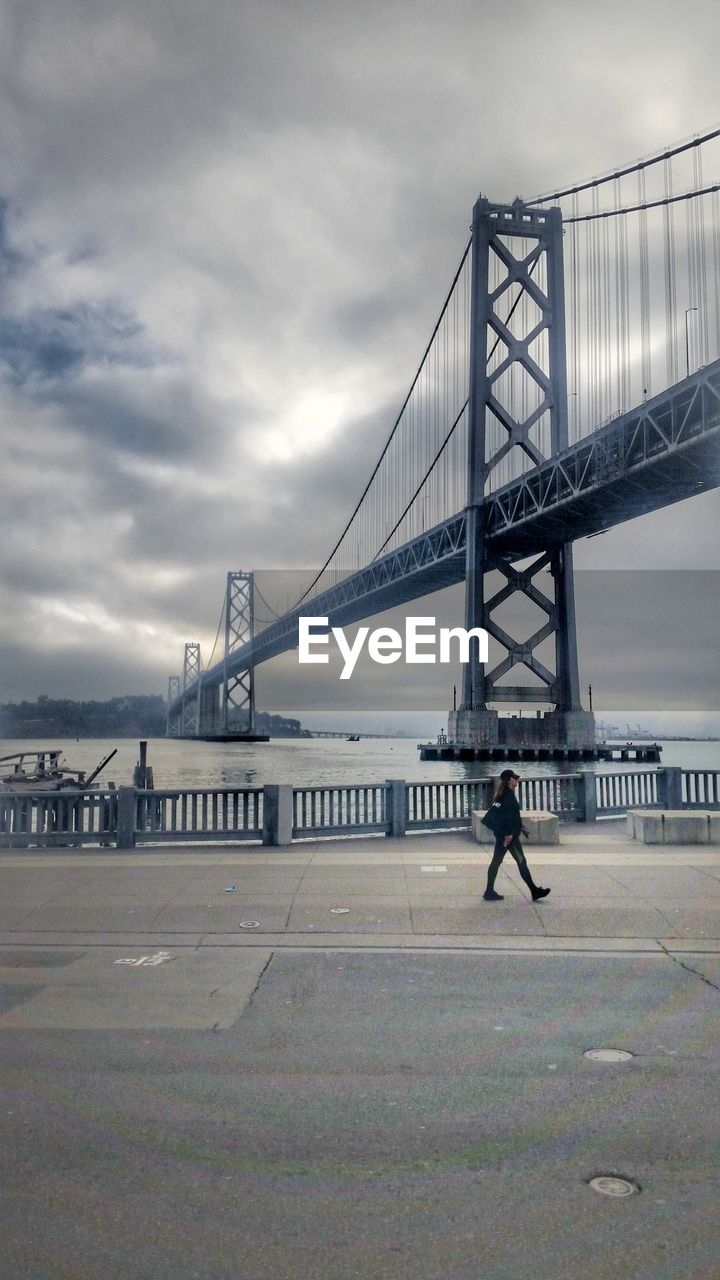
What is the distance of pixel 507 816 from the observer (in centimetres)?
1038

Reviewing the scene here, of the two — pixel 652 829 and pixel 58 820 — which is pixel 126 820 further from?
pixel 652 829

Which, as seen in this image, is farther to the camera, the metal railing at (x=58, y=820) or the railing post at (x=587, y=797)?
the railing post at (x=587, y=797)

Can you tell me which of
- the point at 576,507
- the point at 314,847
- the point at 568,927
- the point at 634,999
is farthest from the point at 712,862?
the point at 576,507

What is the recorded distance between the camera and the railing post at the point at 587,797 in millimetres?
17016

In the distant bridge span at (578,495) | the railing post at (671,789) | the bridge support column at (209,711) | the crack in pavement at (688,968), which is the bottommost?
the crack in pavement at (688,968)

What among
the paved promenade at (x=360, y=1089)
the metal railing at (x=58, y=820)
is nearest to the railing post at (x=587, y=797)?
the paved promenade at (x=360, y=1089)

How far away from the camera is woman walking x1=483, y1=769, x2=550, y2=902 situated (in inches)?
402

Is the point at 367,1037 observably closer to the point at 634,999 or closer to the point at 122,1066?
the point at 122,1066

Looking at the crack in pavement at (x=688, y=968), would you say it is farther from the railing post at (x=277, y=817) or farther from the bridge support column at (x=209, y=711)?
the bridge support column at (x=209, y=711)

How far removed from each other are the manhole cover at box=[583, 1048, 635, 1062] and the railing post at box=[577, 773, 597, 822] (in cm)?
1142

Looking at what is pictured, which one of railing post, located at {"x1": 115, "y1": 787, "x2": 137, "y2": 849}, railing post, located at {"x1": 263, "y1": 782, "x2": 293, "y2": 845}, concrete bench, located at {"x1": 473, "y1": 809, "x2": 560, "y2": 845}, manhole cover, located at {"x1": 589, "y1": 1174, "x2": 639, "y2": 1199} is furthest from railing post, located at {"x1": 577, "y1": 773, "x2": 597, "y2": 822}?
manhole cover, located at {"x1": 589, "y1": 1174, "x2": 639, "y2": 1199}

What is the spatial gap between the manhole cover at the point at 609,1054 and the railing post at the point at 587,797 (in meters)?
11.4

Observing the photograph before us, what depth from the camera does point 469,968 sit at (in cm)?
775

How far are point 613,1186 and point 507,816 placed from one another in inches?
249
